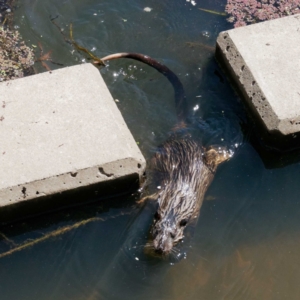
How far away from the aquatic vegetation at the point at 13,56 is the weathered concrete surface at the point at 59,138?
54 centimetres

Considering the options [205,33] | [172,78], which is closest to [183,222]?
[172,78]

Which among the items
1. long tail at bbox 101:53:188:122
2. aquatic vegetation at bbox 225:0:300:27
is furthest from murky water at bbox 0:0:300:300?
aquatic vegetation at bbox 225:0:300:27

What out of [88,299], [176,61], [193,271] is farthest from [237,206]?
[176,61]

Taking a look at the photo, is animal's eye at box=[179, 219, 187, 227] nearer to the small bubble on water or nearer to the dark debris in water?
the dark debris in water

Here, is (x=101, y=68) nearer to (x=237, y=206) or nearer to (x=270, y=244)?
(x=237, y=206)

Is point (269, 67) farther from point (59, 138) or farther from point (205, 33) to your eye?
point (59, 138)

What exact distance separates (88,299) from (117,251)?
0.42 m

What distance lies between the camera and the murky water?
3.92 meters

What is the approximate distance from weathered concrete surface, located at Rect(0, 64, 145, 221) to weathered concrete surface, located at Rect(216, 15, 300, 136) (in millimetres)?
1190

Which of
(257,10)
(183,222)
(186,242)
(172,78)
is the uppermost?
(257,10)

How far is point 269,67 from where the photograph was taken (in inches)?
191

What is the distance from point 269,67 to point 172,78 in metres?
0.91

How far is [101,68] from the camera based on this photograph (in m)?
5.27

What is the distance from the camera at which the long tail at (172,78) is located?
16.3 ft
